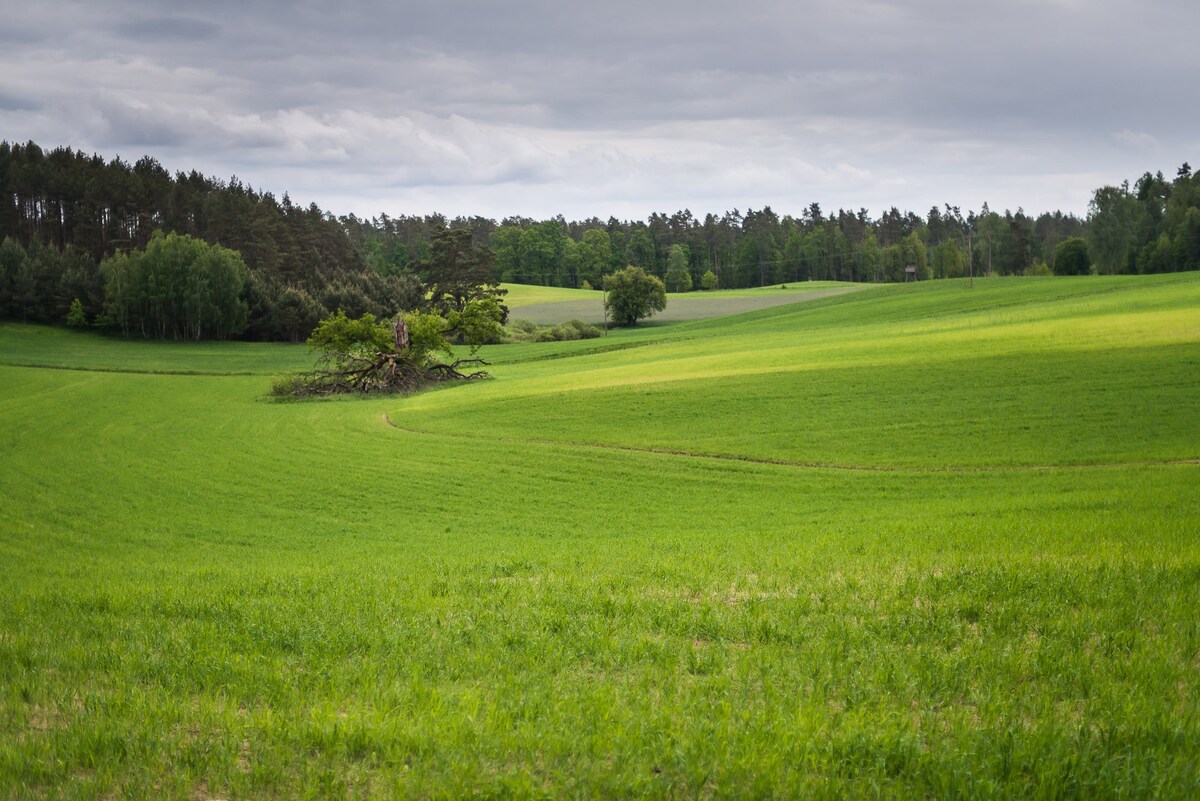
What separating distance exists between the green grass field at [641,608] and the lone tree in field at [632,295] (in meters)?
81.5

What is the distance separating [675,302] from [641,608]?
13015cm

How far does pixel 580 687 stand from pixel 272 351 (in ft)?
303

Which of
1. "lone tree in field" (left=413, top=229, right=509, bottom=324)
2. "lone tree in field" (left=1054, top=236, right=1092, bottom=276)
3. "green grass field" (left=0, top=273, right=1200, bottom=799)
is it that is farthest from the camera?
"lone tree in field" (left=1054, top=236, right=1092, bottom=276)

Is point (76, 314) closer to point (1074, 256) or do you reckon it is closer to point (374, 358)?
point (374, 358)

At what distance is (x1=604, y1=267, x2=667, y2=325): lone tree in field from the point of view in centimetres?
11712

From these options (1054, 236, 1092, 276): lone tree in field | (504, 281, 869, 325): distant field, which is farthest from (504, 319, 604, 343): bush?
(1054, 236, 1092, 276): lone tree in field

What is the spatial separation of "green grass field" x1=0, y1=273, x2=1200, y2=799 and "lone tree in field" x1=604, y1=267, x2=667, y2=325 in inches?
3207

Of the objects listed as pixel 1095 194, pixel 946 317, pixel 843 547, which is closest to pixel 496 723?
pixel 843 547

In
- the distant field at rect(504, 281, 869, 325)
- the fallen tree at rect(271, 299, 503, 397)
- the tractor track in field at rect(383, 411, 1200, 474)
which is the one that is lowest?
the tractor track in field at rect(383, 411, 1200, 474)

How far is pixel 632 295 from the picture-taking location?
117438 mm

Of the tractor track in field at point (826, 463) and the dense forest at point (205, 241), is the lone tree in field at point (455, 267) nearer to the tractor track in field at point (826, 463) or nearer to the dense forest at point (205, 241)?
the dense forest at point (205, 241)

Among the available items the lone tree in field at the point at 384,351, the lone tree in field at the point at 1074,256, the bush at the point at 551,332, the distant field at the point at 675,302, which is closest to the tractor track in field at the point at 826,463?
the lone tree in field at the point at 384,351

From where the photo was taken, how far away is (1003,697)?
6.60m

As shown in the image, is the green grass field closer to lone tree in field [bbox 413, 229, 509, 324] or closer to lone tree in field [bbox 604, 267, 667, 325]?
lone tree in field [bbox 604, 267, 667, 325]
